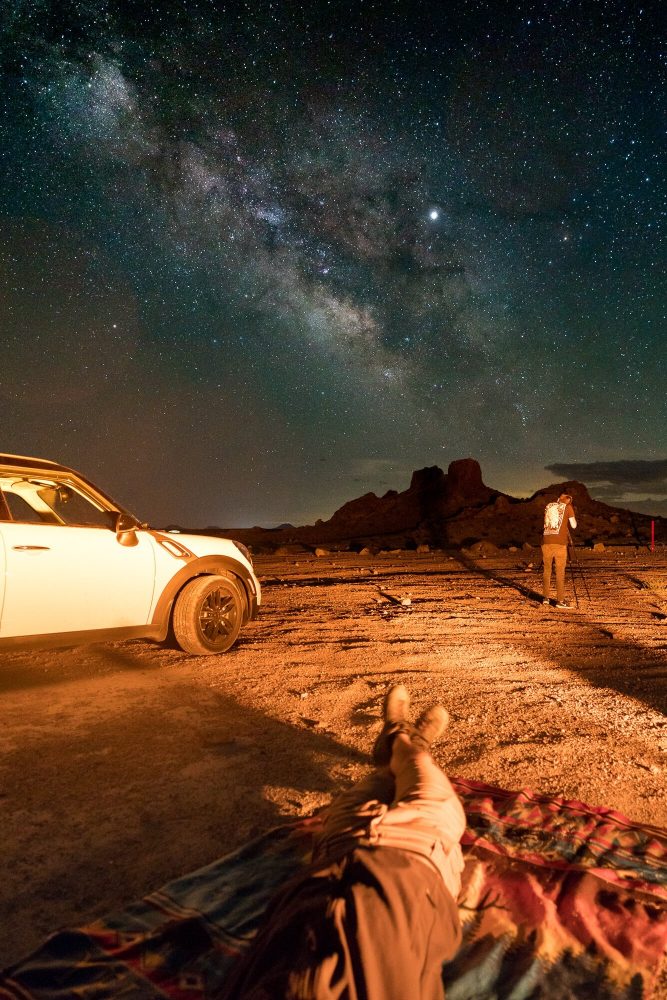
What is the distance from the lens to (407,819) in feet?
6.56

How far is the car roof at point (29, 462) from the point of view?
5414 millimetres

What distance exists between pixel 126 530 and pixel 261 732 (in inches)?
88.7

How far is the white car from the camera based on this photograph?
500 cm

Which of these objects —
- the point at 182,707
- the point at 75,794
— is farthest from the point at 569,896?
the point at 182,707

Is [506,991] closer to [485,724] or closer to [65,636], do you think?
[485,724]

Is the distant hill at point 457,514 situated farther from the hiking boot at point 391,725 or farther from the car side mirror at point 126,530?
the hiking boot at point 391,725

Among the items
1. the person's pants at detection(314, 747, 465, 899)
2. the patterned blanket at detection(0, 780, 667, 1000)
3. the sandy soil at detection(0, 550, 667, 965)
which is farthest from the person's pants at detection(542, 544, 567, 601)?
the person's pants at detection(314, 747, 465, 899)

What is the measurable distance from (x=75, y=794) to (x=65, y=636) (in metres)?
2.03

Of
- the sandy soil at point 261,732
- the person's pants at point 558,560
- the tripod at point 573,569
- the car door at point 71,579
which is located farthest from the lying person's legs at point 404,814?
the tripod at point 573,569

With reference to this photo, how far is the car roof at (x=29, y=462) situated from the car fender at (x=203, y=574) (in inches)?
58.7

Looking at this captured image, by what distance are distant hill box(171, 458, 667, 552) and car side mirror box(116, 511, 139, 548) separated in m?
47.9

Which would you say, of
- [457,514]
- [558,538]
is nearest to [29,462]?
[558,538]

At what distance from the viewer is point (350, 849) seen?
177cm

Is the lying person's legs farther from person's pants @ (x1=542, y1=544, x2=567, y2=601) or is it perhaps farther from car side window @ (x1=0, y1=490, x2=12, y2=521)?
person's pants @ (x1=542, y1=544, x2=567, y2=601)
